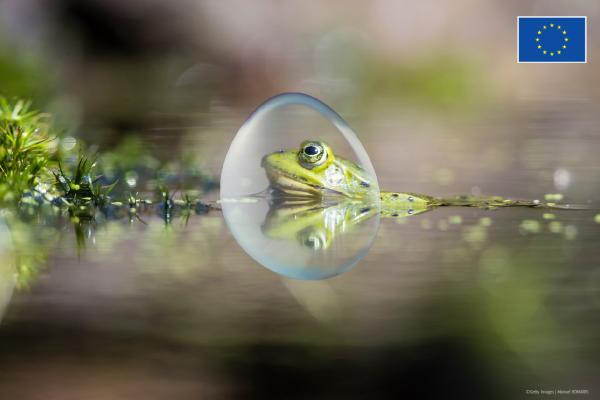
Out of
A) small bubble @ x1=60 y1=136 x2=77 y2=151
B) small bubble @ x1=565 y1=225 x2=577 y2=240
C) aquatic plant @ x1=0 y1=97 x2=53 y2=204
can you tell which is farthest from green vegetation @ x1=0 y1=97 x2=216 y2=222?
small bubble @ x1=565 y1=225 x2=577 y2=240

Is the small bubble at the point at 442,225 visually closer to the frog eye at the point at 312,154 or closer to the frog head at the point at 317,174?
the frog head at the point at 317,174

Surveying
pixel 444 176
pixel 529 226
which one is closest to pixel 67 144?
pixel 444 176

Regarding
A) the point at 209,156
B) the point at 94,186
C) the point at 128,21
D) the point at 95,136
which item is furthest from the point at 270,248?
the point at 128,21

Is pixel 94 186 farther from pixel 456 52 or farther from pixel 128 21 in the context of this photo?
pixel 456 52

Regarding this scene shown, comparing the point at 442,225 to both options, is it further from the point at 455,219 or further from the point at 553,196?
the point at 553,196

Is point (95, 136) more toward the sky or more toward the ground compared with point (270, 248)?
more toward the sky

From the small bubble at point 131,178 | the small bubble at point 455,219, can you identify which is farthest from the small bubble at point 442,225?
the small bubble at point 131,178
